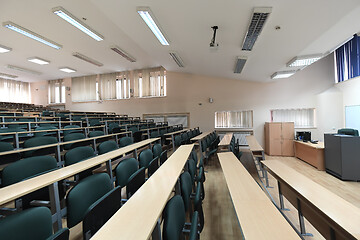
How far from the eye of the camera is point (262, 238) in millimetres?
960

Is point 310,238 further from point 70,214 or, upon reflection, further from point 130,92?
point 130,92

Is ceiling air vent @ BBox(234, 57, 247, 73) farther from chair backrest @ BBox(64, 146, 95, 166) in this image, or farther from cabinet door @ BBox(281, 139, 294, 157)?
chair backrest @ BBox(64, 146, 95, 166)

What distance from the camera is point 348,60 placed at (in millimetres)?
5539

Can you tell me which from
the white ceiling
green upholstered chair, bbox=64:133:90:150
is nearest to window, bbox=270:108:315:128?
the white ceiling

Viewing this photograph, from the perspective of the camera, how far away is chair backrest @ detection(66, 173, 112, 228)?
134 centimetres

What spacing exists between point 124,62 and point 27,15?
3.82 metres

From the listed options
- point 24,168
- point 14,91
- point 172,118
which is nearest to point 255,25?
point 24,168

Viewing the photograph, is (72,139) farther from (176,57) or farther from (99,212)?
(176,57)

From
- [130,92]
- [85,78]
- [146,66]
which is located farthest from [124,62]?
[85,78]

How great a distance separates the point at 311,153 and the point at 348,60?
3.54 metres

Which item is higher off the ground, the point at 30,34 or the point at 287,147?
the point at 30,34

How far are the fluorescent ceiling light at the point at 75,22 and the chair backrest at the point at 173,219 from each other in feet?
16.7

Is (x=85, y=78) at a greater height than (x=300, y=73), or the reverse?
(x=85, y=78)

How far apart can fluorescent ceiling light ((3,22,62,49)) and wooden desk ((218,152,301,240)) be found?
22.0ft
